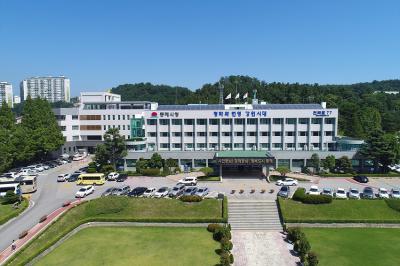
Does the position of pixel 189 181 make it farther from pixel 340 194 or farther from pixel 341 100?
pixel 341 100

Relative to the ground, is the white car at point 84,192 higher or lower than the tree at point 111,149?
lower

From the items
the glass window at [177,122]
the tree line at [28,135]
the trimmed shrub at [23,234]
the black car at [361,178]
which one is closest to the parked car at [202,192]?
the trimmed shrub at [23,234]

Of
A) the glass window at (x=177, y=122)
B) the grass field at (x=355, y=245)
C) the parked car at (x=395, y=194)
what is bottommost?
the grass field at (x=355, y=245)

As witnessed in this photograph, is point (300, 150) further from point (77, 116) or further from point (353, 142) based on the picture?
point (77, 116)

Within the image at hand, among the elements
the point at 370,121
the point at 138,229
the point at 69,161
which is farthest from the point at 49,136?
the point at 370,121

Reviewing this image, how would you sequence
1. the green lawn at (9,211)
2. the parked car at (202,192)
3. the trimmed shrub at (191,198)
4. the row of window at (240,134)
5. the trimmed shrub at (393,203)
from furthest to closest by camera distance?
the row of window at (240,134)
the parked car at (202,192)
the trimmed shrub at (191,198)
the trimmed shrub at (393,203)
the green lawn at (9,211)

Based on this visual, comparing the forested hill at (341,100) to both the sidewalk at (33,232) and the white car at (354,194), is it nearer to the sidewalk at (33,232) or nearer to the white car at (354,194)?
the white car at (354,194)

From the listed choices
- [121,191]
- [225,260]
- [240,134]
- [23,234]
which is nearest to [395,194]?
[225,260]

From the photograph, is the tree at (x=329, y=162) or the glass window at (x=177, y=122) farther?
the glass window at (x=177, y=122)
